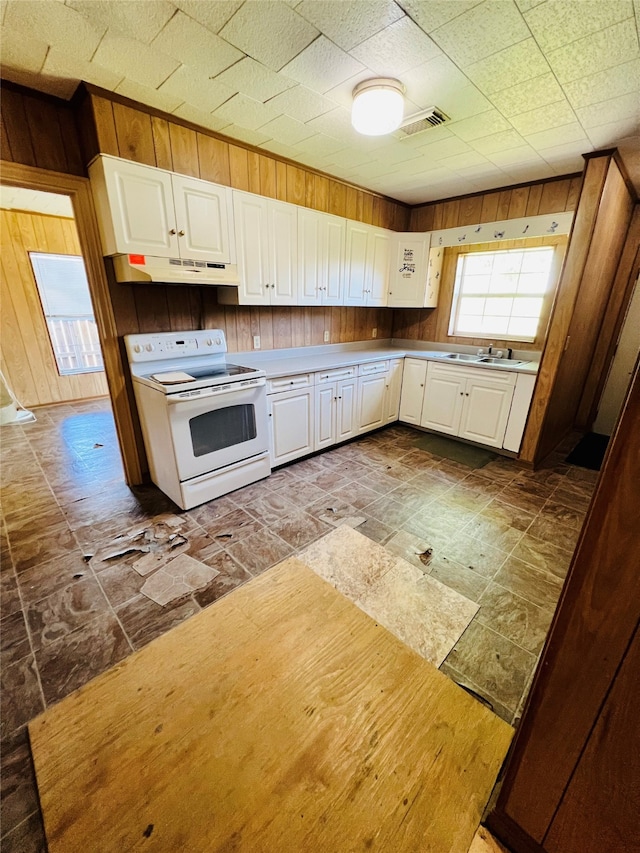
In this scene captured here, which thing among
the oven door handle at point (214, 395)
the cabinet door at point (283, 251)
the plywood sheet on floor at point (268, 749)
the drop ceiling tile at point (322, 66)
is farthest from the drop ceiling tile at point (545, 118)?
the plywood sheet on floor at point (268, 749)

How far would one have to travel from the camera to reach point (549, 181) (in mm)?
3197

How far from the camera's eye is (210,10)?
1441 mm

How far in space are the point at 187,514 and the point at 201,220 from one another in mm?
2144

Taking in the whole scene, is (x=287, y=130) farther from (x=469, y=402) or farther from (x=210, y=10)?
(x=469, y=402)

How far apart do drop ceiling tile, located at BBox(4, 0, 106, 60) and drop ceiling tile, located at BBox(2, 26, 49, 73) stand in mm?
39

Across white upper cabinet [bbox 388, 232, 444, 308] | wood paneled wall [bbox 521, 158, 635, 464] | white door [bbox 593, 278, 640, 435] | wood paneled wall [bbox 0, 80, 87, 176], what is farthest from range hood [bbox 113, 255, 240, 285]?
white door [bbox 593, 278, 640, 435]

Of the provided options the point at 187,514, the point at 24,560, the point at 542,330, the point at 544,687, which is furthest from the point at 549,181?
the point at 24,560

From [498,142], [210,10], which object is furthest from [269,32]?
[498,142]

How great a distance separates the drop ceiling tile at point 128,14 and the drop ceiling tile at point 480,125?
1764mm

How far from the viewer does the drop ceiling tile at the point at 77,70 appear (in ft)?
5.78

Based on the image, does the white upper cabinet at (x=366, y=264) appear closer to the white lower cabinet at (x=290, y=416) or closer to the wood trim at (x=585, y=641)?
the white lower cabinet at (x=290, y=416)

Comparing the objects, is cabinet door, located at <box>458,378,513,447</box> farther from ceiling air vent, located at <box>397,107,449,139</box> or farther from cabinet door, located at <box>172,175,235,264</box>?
cabinet door, located at <box>172,175,235,264</box>

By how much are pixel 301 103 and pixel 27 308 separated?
4.50 meters

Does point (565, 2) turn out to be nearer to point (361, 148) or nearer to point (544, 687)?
point (361, 148)
